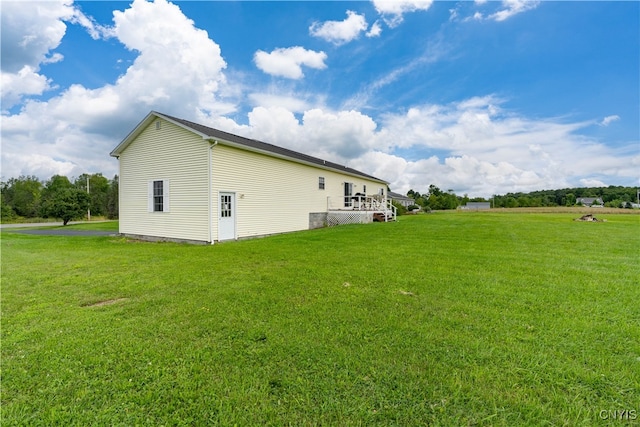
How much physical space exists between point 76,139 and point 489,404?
2388cm

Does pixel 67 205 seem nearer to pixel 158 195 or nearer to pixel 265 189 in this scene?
pixel 158 195

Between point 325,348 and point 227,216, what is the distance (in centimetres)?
967

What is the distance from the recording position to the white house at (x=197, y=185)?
36.0 feet

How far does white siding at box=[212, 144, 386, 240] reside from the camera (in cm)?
1138

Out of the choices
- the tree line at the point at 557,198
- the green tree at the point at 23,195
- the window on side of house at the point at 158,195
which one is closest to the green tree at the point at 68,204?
the window on side of house at the point at 158,195

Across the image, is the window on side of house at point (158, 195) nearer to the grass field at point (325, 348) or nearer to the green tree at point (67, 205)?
the grass field at point (325, 348)

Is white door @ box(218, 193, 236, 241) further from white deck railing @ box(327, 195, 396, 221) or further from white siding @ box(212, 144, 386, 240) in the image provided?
white deck railing @ box(327, 195, 396, 221)

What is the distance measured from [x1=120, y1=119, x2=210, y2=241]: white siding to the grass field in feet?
18.8

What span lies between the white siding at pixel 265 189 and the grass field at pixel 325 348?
6.34 meters

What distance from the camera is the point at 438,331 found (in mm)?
3102

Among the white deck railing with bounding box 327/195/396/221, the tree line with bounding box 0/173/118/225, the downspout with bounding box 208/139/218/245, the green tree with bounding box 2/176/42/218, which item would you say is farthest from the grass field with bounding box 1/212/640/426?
the green tree with bounding box 2/176/42/218

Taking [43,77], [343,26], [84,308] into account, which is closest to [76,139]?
[43,77]

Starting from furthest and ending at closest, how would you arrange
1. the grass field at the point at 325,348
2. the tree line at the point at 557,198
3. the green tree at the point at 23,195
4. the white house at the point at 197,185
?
the tree line at the point at 557,198
the green tree at the point at 23,195
the white house at the point at 197,185
the grass field at the point at 325,348

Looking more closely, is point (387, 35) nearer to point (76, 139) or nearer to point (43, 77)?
point (43, 77)
